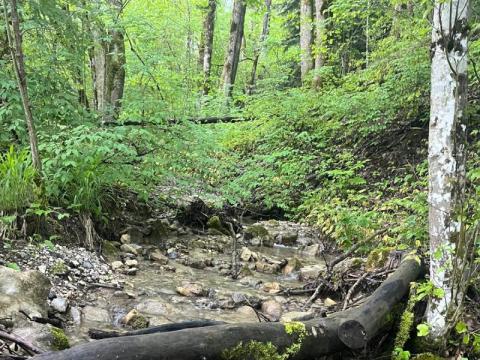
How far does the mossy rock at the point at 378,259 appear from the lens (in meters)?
5.55

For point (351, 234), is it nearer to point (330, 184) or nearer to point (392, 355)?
point (330, 184)

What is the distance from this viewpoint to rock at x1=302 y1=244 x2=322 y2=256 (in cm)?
805

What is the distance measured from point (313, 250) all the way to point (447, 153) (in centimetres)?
486

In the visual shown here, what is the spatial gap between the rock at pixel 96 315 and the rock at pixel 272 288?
227 centimetres

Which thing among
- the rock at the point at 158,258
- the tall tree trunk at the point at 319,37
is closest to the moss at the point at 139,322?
the rock at the point at 158,258

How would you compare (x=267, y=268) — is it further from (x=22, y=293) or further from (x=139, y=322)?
(x=22, y=293)

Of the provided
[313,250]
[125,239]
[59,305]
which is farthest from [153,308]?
[313,250]

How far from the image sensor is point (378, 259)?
222 inches

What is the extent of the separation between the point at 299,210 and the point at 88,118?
5281 millimetres

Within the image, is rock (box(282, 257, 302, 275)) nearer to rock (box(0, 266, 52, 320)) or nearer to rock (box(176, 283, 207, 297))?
rock (box(176, 283, 207, 297))

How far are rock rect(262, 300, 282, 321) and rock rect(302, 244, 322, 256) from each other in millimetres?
2863

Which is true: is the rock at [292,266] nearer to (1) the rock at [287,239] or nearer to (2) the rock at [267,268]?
(2) the rock at [267,268]

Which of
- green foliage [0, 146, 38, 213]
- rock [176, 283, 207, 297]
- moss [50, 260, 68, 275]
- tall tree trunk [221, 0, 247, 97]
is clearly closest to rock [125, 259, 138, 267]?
rock [176, 283, 207, 297]

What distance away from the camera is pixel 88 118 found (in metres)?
7.20
